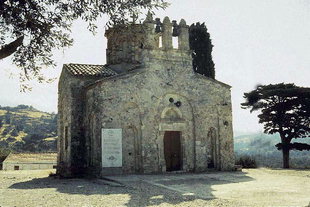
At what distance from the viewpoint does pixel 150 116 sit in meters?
17.8

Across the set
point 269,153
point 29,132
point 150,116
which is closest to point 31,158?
point 150,116

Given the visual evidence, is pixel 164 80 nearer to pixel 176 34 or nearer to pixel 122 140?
pixel 176 34

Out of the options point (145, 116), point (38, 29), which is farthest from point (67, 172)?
point (38, 29)

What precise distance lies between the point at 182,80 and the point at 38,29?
1031cm

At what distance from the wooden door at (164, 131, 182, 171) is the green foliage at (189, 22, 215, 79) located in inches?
442

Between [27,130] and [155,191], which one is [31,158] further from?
[27,130]

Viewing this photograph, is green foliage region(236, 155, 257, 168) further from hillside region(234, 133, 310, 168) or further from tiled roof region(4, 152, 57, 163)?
tiled roof region(4, 152, 57, 163)

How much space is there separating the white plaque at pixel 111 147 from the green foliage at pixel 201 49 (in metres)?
14.0

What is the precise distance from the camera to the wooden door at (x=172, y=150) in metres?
18.5

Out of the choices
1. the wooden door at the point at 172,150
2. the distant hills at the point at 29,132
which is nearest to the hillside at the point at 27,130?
the distant hills at the point at 29,132

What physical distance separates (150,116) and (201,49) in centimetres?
1336

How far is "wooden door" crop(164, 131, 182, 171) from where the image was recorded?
18516 mm

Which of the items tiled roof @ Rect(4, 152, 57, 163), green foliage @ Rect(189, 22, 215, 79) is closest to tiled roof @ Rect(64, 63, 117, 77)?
green foliage @ Rect(189, 22, 215, 79)

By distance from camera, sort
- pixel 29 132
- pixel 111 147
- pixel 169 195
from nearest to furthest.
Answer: pixel 169 195, pixel 111 147, pixel 29 132
